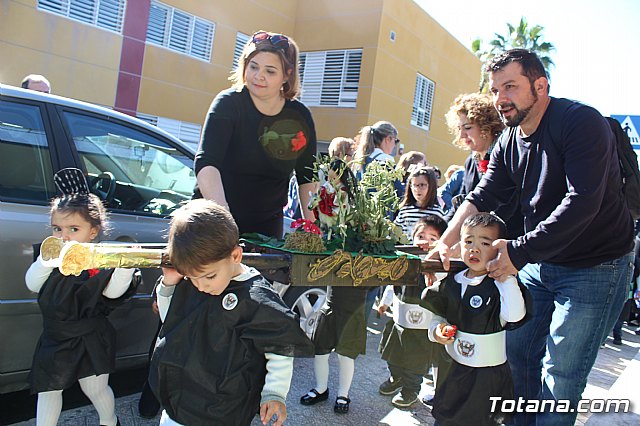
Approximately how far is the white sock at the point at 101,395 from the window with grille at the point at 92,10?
10.9 meters

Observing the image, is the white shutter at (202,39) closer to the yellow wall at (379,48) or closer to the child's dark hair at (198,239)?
the yellow wall at (379,48)

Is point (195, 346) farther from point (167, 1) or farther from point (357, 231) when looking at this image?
point (167, 1)

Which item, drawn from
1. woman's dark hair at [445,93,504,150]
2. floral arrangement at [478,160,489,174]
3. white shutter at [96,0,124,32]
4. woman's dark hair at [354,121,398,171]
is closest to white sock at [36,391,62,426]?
floral arrangement at [478,160,489,174]

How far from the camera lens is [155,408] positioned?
Result: 9.46 feet

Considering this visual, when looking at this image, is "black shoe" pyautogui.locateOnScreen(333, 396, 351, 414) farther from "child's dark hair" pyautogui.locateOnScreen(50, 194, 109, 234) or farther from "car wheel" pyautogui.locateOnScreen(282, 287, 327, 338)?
"child's dark hair" pyautogui.locateOnScreen(50, 194, 109, 234)

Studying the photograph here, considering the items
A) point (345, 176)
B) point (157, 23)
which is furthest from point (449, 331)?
point (157, 23)

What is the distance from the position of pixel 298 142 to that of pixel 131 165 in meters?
1.20

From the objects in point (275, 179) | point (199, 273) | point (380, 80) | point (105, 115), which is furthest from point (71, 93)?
point (199, 273)

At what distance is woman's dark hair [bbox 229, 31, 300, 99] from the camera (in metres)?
2.61

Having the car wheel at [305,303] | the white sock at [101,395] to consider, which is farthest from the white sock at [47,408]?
the car wheel at [305,303]

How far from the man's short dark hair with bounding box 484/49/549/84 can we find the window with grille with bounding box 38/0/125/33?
37.1ft

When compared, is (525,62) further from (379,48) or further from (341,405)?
(379,48)

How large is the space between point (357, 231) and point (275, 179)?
0.59 meters

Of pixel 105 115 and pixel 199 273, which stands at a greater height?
pixel 105 115
